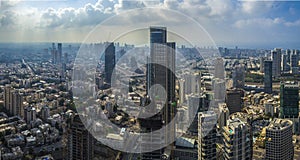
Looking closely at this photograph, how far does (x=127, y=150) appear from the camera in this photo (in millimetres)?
2789

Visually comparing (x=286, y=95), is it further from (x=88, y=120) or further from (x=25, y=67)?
(x=25, y=67)

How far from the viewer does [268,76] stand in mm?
7941

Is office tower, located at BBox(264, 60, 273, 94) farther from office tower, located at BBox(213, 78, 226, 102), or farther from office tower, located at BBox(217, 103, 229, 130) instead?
office tower, located at BBox(217, 103, 229, 130)

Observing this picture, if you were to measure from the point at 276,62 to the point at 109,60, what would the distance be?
25.2 feet

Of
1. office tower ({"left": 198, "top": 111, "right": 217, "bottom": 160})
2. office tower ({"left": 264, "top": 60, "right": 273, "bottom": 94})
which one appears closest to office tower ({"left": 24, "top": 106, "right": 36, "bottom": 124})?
→ office tower ({"left": 198, "top": 111, "right": 217, "bottom": 160})

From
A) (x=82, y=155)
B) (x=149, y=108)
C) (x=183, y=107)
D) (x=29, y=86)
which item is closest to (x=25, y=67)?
(x=29, y=86)

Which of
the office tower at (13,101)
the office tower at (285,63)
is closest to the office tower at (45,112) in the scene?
the office tower at (13,101)

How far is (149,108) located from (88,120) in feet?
2.42

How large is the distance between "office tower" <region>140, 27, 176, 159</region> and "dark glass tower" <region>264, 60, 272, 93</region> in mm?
5149

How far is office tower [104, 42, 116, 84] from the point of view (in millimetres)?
2343

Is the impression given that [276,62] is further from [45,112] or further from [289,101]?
[45,112]

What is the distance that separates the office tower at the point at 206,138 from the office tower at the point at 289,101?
9.08 ft

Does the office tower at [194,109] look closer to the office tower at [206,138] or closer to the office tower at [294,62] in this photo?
the office tower at [206,138]

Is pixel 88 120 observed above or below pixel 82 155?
above
